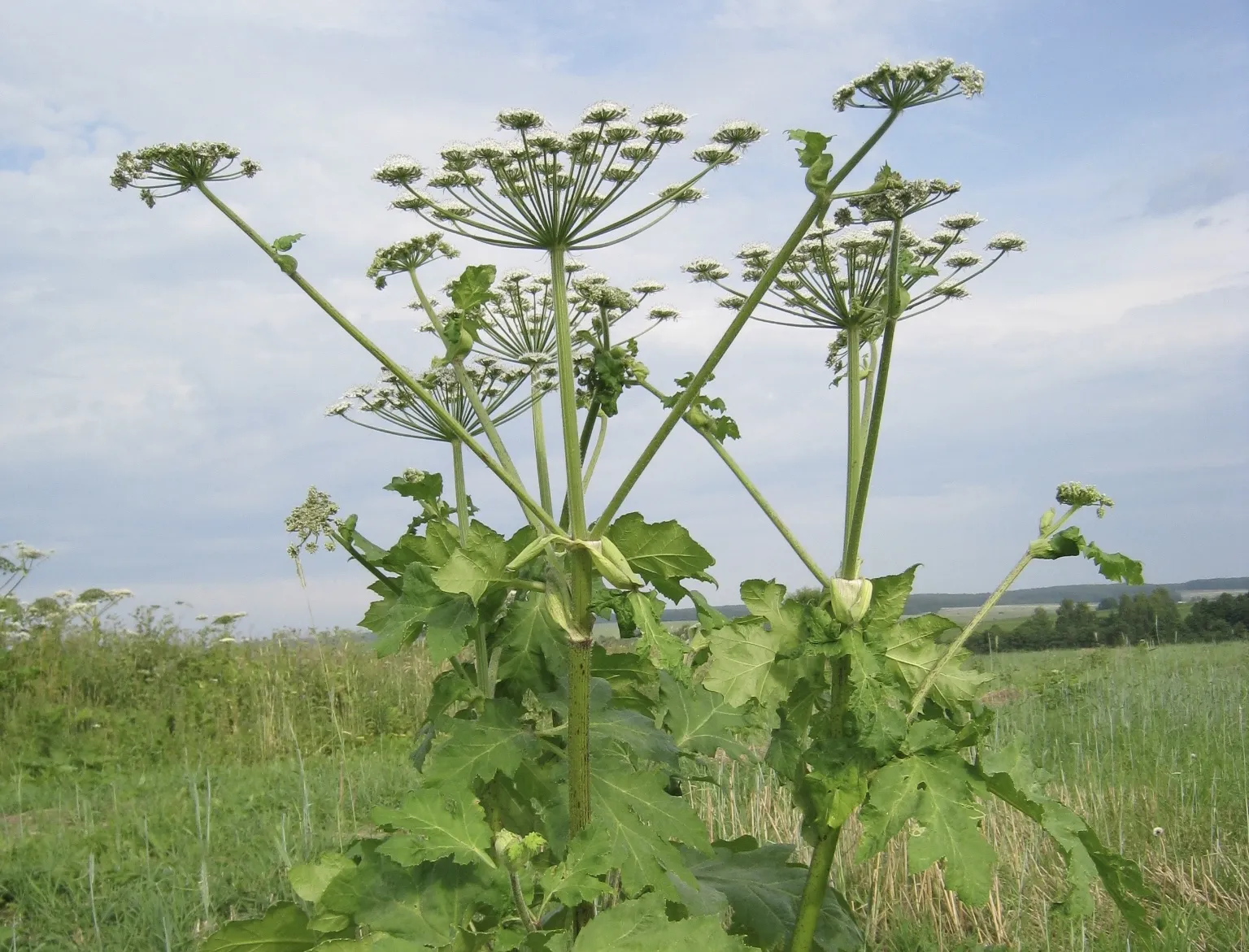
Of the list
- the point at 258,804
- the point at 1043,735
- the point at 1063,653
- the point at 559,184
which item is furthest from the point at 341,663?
the point at 559,184

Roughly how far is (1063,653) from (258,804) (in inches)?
467

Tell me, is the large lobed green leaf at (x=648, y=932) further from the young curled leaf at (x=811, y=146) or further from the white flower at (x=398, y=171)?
the white flower at (x=398, y=171)

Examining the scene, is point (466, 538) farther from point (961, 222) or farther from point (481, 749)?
point (961, 222)

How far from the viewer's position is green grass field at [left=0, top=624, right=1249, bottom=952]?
Answer: 14.2ft

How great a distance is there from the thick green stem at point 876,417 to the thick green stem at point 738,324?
1.30 feet

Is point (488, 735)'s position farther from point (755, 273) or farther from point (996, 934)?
point (996, 934)

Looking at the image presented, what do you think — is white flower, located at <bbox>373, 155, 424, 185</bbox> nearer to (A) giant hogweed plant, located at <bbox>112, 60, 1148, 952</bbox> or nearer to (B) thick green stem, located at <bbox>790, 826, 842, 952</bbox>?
(A) giant hogweed plant, located at <bbox>112, 60, 1148, 952</bbox>

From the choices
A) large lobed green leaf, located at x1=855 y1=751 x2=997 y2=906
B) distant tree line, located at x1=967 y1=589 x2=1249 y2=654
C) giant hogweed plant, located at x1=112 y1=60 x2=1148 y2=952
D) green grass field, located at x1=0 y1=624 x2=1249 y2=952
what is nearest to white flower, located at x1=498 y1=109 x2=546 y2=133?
giant hogweed plant, located at x1=112 y1=60 x2=1148 y2=952

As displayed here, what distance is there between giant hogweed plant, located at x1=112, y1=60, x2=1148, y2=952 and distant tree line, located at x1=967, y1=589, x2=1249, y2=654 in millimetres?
13326

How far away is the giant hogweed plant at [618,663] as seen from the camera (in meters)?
2.34

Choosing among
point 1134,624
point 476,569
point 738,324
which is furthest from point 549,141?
point 1134,624

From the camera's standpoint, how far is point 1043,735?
8359 millimetres

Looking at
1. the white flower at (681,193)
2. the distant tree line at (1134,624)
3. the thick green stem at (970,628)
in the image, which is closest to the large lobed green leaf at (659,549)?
the thick green stem at (970,628)

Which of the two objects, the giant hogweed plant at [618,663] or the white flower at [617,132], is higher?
the white flower at [617,132]
